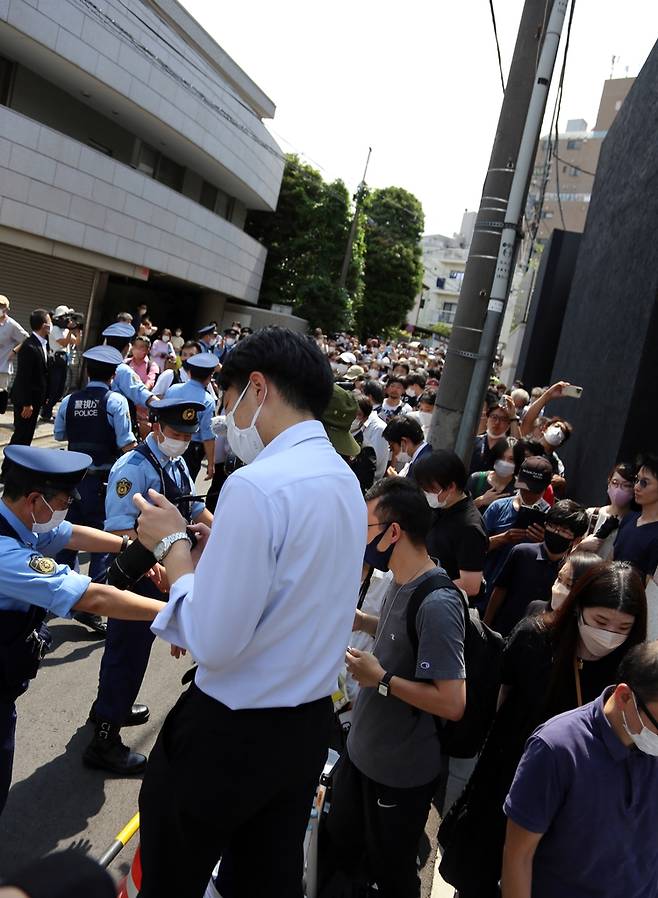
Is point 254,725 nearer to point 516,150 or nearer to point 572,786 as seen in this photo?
point 572,786

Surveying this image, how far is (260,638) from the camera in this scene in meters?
1.66

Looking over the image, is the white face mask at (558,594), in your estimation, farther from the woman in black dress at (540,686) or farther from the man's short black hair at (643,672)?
the man's short black hair at (643,672)

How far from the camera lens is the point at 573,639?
2693 millimetres

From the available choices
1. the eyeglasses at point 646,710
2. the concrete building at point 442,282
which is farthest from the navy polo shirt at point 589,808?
the concrete building at point 442,282

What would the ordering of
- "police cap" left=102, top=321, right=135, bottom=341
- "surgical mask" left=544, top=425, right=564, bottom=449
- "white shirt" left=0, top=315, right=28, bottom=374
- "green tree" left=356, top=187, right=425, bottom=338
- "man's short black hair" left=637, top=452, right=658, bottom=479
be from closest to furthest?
"man's short black hair" left=637, top=452, right=658, bottom=479, "surgical mask" left=544, top=425, right=564, bottom=449, "police cap" left=102, top=321, right=135, bottom=341, "white shirt" left=0, top=315, right=28, bottom=374, "green tree" left=356, top=187, right=425, bottom=338

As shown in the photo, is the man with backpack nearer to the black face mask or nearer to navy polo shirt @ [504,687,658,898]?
navy polo shirt @ [504,687,658,898]

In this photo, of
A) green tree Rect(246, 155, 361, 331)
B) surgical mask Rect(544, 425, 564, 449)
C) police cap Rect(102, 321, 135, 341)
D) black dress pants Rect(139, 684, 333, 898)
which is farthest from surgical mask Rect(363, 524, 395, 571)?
green tree Rect(246, 155, 361, 331)

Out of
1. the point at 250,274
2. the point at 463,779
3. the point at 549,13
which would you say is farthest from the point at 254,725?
the point at 250,274

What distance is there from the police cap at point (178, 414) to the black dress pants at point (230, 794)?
2306mm

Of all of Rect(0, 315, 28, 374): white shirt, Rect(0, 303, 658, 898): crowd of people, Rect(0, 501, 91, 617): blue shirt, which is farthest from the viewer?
Rect(0, 315, 28, 374): white shirt

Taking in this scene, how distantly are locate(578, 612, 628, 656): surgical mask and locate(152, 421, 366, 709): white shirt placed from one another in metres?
1.23

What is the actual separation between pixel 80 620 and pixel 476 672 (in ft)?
11.4

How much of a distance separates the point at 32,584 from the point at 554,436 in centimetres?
588

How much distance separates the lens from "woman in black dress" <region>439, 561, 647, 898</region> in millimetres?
2553
